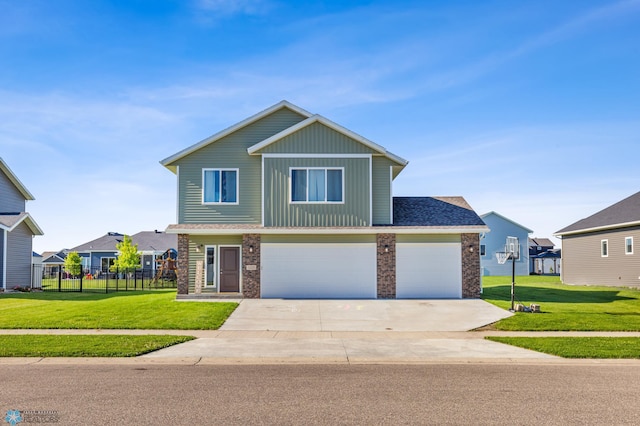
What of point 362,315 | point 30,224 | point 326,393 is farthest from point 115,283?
point 326,393

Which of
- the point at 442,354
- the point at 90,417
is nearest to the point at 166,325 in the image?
the point at 442,354

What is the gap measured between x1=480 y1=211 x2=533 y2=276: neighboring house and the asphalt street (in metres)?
41.8

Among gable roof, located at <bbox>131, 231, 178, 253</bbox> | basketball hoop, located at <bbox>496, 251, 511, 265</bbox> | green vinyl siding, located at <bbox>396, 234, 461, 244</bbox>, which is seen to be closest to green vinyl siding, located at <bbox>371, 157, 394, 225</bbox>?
green vinyl siding, located at <bbox>396, 234, 461, 244</bbox>

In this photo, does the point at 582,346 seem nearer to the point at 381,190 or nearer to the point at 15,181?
the point at 381,190

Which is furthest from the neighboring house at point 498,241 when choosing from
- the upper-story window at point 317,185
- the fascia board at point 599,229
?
the upper-story window at point 317,185

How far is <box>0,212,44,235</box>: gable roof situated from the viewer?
29781mm

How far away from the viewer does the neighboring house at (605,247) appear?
3017 centimetres

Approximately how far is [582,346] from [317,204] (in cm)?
1286

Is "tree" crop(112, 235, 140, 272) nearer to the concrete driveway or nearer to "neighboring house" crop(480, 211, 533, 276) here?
the concrete driveway

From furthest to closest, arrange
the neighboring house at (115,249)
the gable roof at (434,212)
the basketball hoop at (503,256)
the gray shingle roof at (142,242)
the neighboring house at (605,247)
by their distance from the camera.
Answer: the gray shingle roof at (142,242) < the neighboring house at (115,249) < the neighboring house at (605,247) < the gable roof at (434,212) < the basketball hoop at (503,256)

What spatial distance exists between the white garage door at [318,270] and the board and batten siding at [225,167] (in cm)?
218

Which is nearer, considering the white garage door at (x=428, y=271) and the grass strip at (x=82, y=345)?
the grass strip at (x=82, y=345)

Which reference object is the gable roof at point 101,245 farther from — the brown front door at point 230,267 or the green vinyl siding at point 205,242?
the brown front door at point 230,267

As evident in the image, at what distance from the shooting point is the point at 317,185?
23891mm
